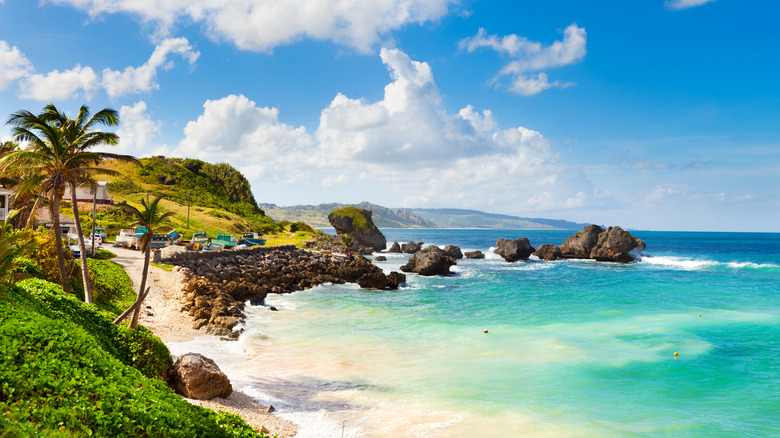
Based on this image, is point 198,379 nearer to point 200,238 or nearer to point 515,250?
point 200,238

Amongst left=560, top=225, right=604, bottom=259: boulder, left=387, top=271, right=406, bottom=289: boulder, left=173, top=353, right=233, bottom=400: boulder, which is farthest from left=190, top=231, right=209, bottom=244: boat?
left=560, top=225, right=604, bottom=259: boulder

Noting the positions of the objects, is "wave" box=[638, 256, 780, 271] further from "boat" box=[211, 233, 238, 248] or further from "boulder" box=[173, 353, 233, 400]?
"boulder" box=[173, 353, 233, 400]

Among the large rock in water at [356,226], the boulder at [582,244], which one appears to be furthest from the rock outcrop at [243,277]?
the boulder at [582,244]

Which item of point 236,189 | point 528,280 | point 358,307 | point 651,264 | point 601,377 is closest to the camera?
point 601,377

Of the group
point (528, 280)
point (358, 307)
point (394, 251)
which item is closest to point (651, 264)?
point (528, 280)

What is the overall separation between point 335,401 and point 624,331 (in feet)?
74.0

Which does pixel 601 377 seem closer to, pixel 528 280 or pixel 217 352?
pixel 217 352

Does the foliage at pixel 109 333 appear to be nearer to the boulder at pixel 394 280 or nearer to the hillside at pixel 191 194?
the boulder at pixel 394 280

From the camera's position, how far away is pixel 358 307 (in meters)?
36.1

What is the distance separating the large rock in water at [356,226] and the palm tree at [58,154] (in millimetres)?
71111

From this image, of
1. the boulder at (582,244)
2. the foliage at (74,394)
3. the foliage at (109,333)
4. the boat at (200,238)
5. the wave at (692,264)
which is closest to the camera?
the foliage at (74,394)

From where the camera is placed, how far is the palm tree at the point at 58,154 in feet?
64.8

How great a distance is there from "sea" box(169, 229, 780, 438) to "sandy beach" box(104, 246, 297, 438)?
69 cm

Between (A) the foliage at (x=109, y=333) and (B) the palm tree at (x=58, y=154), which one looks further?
(B) the palm tree at (x=58, y=154)
